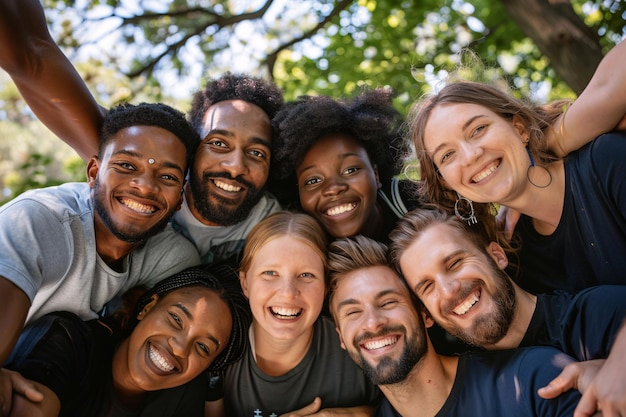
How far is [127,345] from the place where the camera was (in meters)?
3.50

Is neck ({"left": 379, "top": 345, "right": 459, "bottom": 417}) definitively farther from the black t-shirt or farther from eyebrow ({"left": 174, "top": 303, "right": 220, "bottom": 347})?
the black t-shirt

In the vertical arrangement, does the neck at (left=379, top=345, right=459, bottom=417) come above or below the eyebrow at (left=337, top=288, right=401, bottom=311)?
below

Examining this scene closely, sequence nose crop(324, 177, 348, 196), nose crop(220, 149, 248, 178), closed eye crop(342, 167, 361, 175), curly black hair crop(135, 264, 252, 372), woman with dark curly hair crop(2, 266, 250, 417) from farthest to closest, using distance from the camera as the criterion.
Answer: closed eye crop(342, 167, 361, 175) → nose crop(324, 177, 348, 196) → nose crop(220, 149, 248, 178) → curly black hair crop(135, 264, 252, 372) → woman with dark curly hair crop(2, 266, 250, 417)

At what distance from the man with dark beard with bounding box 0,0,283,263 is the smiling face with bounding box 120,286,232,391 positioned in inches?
25.2

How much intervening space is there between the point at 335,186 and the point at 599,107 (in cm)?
177

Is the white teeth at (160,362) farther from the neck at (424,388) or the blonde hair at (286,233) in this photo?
the neck at (424,388)

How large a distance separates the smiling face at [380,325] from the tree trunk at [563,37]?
101 inches

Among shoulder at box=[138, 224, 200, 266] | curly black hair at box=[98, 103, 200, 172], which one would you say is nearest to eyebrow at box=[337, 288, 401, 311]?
shoulder at box=[138, 224, 200, 266]

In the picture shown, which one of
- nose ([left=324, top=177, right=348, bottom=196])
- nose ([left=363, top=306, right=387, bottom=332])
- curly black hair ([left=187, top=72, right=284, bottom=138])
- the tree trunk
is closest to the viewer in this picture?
nose ([left=363, top=306, right=387, bottom=332])

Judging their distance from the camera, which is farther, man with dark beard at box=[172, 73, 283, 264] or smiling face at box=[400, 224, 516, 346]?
man with dark beard at box=[172, 73, 283, 264]

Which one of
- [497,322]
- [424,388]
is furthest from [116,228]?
[497,322]

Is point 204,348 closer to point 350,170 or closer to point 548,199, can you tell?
point 350,170

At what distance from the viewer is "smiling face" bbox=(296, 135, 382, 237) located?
3920 millimetres

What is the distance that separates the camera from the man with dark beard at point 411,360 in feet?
9.56
